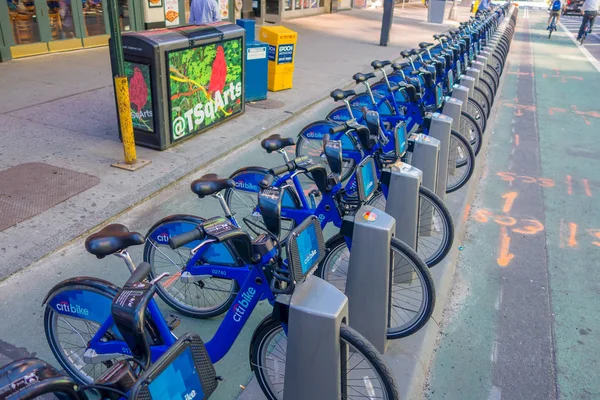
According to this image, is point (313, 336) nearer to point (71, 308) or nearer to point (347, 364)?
point (347, 364)

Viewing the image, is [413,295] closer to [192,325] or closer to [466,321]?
[466,321]

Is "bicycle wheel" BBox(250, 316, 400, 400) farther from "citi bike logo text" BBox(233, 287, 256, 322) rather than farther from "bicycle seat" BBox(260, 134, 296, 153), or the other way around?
"bicycle seat" BBox(260, 134, 296, 153)

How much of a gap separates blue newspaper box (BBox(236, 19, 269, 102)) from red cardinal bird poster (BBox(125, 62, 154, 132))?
8.58 ft

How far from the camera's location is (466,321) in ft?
11.9

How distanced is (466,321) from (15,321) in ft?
10.2

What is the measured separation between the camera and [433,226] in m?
3.99

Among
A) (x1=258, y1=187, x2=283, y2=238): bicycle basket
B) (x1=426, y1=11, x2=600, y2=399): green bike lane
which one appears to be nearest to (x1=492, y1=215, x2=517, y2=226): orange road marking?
(x1=426, y1=11, x2=600, y2=399): green bike lane

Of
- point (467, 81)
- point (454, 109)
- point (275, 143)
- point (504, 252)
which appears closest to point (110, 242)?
point (275, 143)

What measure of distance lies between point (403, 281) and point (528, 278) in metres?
1.38

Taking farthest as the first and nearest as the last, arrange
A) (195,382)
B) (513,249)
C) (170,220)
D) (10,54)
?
(10,54) → (513,249) → (170,220) → (195,382)

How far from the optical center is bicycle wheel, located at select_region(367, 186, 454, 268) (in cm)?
379

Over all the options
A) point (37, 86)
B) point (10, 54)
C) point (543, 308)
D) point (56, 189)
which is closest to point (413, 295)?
point (543, 308)

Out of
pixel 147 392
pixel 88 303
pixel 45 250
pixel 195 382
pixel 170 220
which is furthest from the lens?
pixel 45 250

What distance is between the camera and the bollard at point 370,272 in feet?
9.32
